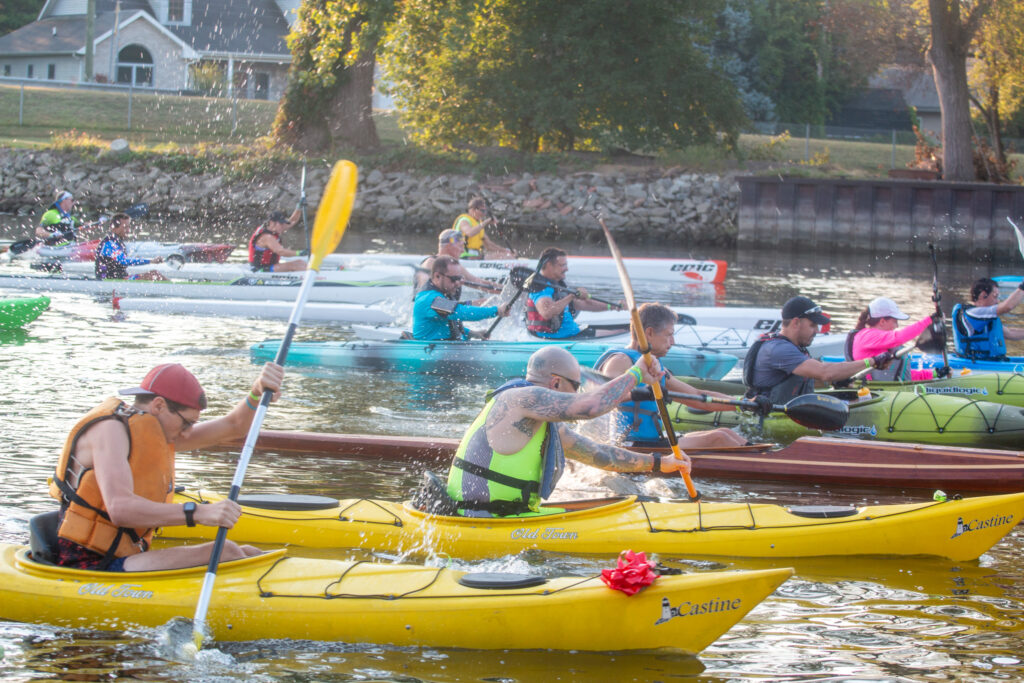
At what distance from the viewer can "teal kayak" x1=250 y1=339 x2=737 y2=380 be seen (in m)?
11.1

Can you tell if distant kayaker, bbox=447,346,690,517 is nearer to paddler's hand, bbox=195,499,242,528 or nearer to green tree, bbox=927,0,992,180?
paddler's hand, bbox=195,499,242,528

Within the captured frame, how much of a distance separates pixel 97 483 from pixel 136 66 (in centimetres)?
4253

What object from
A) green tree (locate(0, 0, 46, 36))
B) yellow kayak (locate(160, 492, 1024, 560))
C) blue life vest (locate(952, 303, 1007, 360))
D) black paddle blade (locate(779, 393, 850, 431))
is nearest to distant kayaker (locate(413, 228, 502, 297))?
black paddle blade (locate(779, 393, 850, 431))

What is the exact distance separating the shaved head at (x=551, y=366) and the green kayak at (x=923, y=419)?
3.29m

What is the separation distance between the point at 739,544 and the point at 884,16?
25.8 metres

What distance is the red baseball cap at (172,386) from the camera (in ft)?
15.1

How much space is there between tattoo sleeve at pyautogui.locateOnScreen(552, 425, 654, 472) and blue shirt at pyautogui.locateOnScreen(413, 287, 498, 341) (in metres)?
4.84

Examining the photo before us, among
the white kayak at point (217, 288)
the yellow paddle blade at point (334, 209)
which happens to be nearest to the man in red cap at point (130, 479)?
the yellow paddle blade at point (334, 209)

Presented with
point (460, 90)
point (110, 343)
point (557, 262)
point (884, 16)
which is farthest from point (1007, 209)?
point (110, 343)

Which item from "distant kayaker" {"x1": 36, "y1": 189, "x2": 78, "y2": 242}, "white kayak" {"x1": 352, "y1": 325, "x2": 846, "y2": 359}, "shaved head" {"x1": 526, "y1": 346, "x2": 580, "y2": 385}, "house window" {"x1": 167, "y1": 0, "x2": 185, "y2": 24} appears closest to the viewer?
"shaved head" {"x1": 526, "y1": 346, "x2": 580, "y2": 385}

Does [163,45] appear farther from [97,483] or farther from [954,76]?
[97,483]

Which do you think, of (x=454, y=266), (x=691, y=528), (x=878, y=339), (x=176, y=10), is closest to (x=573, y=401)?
(x=691, y=528)

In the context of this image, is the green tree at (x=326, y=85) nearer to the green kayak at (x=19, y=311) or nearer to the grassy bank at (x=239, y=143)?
the grassy bank at (x=239, y=143)

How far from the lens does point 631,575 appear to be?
451cm
